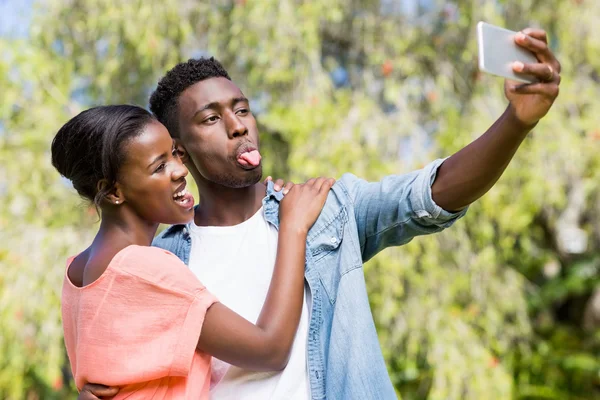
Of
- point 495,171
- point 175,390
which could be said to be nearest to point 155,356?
point 175,390

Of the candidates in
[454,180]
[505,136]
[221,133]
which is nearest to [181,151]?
[221,133]

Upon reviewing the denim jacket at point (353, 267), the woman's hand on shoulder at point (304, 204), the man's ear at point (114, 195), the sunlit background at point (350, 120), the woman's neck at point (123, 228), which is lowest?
the sunlit background at point (350, 120)

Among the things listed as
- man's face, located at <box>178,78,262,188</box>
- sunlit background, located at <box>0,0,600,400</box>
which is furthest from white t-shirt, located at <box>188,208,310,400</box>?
sunlit background, located at <box>0,0,600,400</box>

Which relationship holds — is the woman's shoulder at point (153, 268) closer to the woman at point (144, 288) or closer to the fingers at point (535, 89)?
the woman at point (144, 288)

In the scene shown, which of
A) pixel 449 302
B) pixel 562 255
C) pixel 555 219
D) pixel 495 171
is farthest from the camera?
pixel 562 255

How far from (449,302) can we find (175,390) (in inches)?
115

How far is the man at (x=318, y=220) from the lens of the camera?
4.79 feet

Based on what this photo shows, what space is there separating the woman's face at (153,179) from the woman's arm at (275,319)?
243 millimetres

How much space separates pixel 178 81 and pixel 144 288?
0.67m

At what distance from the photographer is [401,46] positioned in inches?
173

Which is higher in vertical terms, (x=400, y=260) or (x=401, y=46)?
(x=401, y=46)

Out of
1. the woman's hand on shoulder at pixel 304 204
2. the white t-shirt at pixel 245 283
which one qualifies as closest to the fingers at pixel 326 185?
the woman's hand on shoulder at pixel 304 204

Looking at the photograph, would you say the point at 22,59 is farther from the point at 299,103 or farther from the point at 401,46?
the point at 401,46

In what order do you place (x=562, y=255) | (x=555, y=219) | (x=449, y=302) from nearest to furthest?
(x=449, y=302) → (x=555, y=219) → (x=562, y=255)
